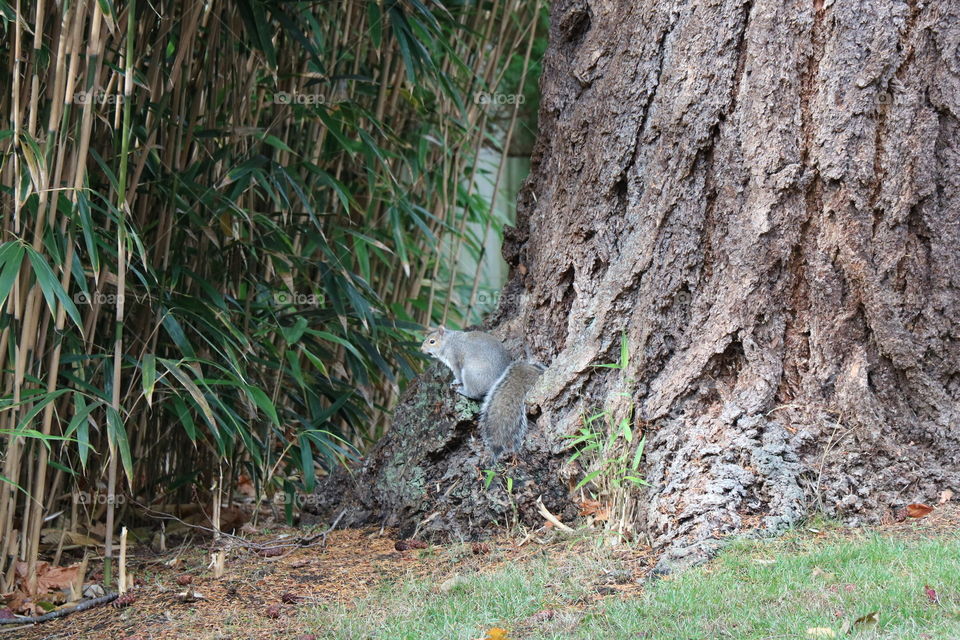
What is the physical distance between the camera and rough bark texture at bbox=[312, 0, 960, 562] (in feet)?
8.89

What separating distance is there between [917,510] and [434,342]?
2.05 metres

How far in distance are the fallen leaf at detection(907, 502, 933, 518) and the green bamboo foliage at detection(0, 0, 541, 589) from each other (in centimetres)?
205

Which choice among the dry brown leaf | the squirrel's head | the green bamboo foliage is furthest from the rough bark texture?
the dry brown leaf

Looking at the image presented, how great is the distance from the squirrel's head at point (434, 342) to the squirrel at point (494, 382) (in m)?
0.15

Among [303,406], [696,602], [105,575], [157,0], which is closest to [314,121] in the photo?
[157,0]

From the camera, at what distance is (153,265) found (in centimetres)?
349

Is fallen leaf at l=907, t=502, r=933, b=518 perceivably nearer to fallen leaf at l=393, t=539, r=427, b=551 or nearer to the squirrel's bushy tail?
the squirrel's bushy tail

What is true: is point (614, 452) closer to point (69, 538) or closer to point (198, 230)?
point (198, 230)

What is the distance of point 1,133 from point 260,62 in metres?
1.19

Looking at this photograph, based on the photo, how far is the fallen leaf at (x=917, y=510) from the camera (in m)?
2.71

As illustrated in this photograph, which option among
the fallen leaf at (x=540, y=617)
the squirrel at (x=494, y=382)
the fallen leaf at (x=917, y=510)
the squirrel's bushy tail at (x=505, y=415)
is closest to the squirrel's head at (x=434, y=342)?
the squirrel at (x=494, y=382)

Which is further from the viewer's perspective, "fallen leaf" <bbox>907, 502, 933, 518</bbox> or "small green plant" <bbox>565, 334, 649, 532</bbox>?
"small green plant" <bbox>565, 334, 649, 532</bbox>

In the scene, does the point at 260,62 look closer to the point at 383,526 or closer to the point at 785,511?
the point at 383,526

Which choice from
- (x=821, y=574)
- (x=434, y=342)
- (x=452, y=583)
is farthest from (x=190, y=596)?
(x=821, y=574)
